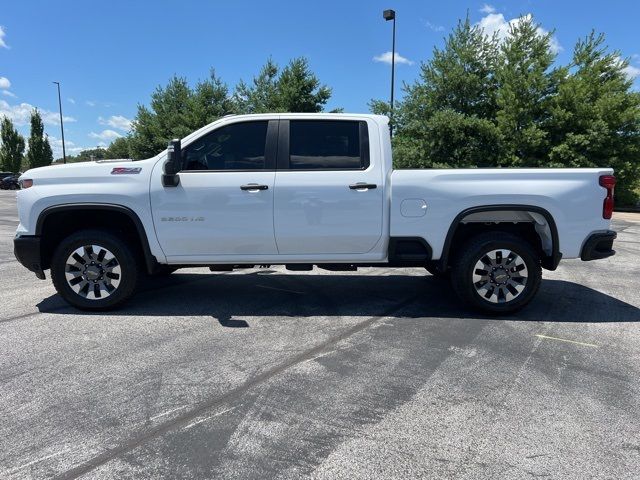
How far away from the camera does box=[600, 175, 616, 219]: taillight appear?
484 centimetres

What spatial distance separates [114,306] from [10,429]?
233 centimetres

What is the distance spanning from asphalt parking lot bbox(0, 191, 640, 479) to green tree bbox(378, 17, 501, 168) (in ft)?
51.3

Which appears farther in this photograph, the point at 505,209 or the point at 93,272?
the point at 93,272

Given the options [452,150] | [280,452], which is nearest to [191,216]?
[280,452]

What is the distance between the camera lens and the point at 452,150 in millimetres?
21000

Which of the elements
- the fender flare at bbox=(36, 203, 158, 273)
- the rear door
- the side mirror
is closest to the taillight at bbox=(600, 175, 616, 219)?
the rear door

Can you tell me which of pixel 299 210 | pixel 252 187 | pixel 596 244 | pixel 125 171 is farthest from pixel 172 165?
pixel 596 244

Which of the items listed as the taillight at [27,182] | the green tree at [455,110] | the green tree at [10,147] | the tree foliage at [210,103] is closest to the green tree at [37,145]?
the green tree at [10,147]

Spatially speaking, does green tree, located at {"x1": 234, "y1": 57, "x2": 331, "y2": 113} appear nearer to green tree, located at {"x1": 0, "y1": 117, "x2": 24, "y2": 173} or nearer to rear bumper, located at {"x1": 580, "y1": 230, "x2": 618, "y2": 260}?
rear bumper, located at {"x1": 580, "y1": 230, "x2": 618, "y2": 260}

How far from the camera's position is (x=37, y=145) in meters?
57.0

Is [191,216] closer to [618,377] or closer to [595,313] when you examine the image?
[618,377]

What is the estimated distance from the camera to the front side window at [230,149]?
16.4 ft

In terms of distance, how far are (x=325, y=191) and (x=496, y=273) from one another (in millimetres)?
2005

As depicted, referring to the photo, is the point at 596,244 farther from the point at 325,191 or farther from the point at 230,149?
the point at 230,149
